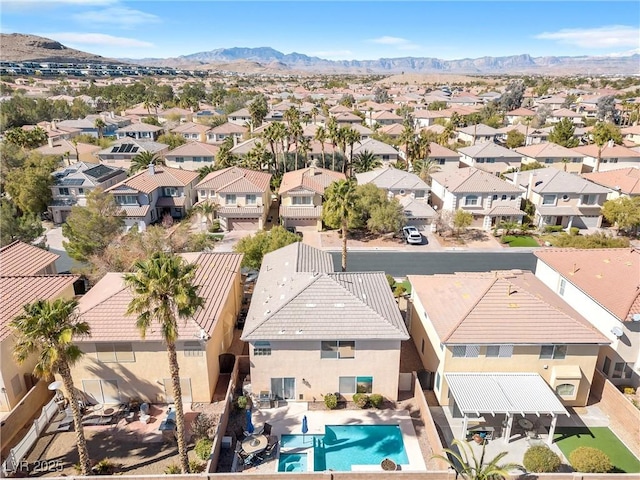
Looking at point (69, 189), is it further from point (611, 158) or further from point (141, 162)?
point (611, 158)

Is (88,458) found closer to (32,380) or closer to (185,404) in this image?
(185,404)

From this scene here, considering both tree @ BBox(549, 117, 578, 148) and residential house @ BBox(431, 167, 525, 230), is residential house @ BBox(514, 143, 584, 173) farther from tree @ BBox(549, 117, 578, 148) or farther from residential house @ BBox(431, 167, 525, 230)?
residential house @ BBox(431, 167, 525, 230)

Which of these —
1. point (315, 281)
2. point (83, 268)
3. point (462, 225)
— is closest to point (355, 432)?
point (315, 281)

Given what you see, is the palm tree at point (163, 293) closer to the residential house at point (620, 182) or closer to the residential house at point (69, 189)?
the residential house at point (69, 189)

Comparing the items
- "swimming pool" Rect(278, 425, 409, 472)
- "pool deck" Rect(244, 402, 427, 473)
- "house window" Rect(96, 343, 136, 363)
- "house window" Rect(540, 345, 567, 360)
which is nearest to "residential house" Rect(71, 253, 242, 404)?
"house window" Rect(96, 343, 136, 363)

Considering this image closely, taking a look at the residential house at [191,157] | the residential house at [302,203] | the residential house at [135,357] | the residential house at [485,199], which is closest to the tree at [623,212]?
the residential house at [485,199]

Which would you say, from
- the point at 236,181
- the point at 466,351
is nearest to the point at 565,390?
the point at 466,351
